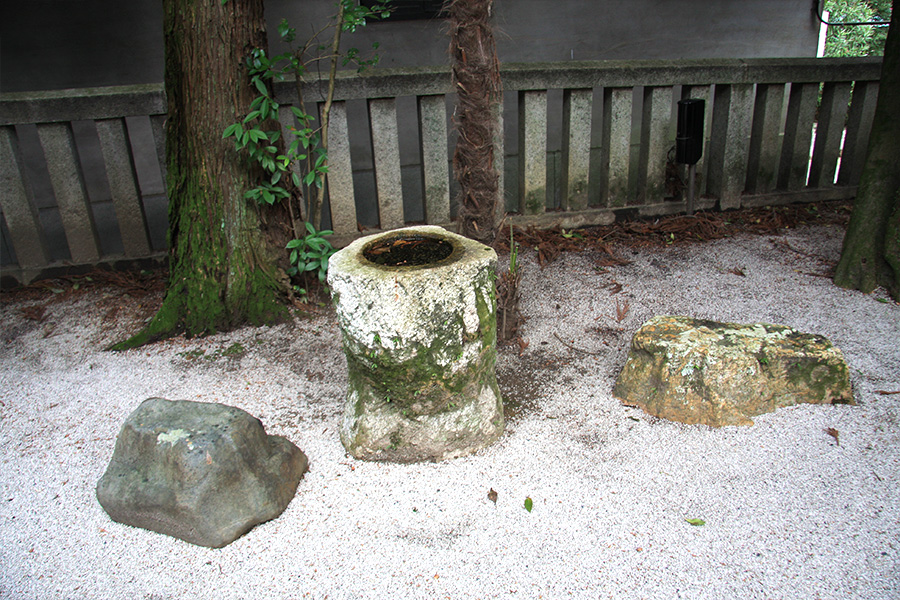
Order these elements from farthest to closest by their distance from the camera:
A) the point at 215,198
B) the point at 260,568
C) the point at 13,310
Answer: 1. the point at 13,310
2. the point at 215,198
3. the point at 260,568

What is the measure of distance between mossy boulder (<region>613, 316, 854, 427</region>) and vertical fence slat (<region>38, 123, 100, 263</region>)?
3.82m

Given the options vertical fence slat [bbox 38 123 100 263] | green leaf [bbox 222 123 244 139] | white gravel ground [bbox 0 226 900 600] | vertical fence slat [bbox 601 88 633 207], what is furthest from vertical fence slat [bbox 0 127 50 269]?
vertical fence slat [bbox 601 88 633 207]

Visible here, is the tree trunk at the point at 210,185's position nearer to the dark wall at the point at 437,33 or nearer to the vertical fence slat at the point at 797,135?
the dark wall at the point at 437,33

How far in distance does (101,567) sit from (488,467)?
4.73 ft

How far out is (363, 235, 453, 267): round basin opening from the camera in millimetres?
2385

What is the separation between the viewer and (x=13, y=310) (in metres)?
3.88

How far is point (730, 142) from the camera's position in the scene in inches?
188

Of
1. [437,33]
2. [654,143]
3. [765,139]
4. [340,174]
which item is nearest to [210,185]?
[340,174]

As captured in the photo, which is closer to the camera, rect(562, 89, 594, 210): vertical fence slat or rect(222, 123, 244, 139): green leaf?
rect(222, 123, 244, 139): green leaf

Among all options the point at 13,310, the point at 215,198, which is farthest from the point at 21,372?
the point at 215,198

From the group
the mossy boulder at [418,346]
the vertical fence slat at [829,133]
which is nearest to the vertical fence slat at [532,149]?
the mossy boulder at [418,346]

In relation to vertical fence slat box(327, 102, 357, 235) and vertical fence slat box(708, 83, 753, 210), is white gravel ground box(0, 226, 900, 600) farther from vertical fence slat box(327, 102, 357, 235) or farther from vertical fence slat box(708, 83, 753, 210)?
vertical fence slat box(708, 83, 753, 210)

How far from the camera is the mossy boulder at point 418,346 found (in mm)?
2205

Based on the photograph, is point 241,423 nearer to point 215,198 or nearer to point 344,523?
point 344,523
